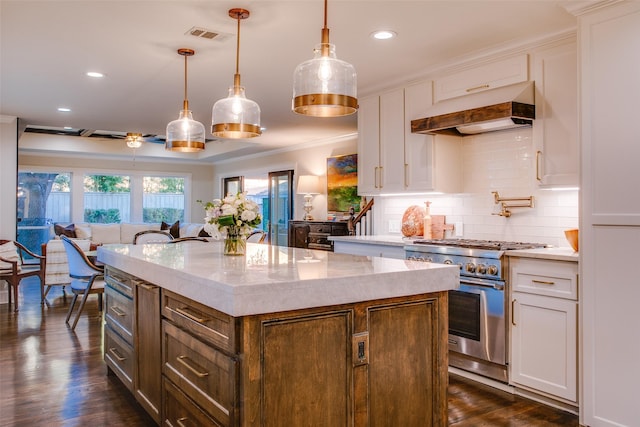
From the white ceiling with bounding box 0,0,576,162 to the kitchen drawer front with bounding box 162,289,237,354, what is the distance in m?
1.78

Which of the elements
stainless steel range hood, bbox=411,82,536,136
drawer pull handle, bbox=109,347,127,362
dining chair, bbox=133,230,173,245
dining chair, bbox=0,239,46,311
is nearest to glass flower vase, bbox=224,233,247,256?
drawer pull handle, bbox=109,347,127,362

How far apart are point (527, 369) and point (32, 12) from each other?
3.83m

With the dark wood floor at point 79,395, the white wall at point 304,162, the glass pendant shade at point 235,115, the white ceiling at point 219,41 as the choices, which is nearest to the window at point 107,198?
the white wall at point 304,162

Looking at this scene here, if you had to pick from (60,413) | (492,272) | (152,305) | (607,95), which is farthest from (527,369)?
(60,413)

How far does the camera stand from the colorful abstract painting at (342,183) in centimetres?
736

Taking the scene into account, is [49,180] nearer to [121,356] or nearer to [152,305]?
[121,356]

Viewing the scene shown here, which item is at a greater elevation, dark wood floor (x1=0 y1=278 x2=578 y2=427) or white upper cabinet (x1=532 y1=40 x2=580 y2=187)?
white upper cabinet (x1=532 y1=40 x2=580 y2=187)

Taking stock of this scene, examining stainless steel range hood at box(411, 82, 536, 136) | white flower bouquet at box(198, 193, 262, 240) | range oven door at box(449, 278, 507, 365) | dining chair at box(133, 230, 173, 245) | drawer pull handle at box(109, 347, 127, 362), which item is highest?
stainless steel range hood at box(411, 82, 536, 136)

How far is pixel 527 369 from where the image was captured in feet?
10.5

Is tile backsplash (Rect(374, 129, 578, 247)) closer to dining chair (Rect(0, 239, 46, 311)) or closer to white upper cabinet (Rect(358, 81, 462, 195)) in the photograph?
white upper cabinet (Rect(358, 81, 462, 195))

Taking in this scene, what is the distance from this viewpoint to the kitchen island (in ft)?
5.74

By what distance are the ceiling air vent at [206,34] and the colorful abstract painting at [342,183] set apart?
13.1ft

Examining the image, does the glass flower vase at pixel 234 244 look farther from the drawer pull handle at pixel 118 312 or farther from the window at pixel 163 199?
the window at pixel 163 199

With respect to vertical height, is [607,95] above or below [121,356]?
above
